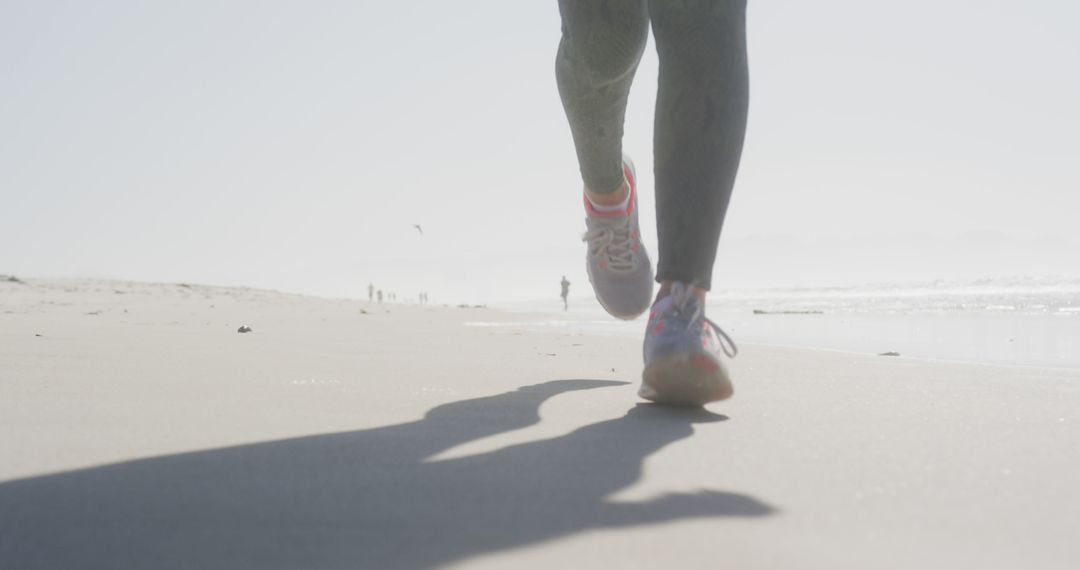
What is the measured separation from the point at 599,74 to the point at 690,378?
0.78 meters

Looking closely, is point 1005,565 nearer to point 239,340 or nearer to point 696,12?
point 696,12

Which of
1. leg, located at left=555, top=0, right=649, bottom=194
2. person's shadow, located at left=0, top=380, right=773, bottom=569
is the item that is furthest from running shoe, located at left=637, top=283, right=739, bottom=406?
leg, located at left=555, top=0, right=649, bottom=194

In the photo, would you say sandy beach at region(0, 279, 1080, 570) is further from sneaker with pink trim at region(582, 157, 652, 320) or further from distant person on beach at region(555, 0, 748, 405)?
sneaker with pink trim at region(582, 157, 652, 320)

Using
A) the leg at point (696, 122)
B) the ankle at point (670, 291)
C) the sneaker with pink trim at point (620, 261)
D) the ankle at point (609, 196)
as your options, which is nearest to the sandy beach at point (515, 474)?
the ankle at point (670, 291)

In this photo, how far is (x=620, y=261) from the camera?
2318 millimetres

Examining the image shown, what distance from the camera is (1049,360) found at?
10.3 feet

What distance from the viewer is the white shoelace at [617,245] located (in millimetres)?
2309

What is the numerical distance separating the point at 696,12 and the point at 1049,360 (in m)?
2.35

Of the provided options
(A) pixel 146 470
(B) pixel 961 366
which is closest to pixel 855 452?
(A) pixel 146 470

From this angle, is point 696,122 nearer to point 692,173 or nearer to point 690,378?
point 692,173

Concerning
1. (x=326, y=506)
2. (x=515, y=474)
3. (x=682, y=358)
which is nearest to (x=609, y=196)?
(x=682, y=358)

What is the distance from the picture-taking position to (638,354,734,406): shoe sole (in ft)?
4.76

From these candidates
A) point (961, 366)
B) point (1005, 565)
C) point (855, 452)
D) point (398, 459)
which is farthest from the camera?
point (961, 366)

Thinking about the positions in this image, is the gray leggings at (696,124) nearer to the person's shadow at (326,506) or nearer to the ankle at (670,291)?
the ankle at (670,291)
